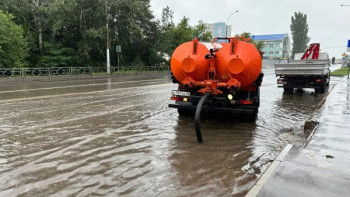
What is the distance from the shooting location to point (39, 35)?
32.4 metres

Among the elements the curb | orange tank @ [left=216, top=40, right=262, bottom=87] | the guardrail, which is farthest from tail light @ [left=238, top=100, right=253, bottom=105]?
the guardrail

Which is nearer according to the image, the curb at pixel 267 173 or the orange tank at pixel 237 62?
the curb at pixel 267 173

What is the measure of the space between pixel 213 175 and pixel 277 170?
1.03m

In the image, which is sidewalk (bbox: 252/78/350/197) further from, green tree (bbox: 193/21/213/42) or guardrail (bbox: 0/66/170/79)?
green tree (bbox: 193/21/213/42)

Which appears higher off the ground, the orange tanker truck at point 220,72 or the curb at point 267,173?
the orange tanker truck at point 220,72

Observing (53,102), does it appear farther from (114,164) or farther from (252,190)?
(252,190)

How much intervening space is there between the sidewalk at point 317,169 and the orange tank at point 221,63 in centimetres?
216

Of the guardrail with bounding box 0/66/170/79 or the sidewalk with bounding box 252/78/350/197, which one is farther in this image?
the guardrail with bounding box 0/66/170/79

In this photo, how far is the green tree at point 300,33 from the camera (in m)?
82.7

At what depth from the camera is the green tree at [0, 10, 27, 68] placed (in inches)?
1010

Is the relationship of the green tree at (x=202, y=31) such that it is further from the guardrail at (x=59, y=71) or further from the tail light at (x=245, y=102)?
the tail light at (x=245, y=102)

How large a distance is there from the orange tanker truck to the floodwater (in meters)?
0.73

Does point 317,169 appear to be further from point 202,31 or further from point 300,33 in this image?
point 300,33

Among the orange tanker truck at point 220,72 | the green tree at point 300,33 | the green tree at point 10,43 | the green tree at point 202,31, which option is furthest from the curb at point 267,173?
the green tree at point 300,33
